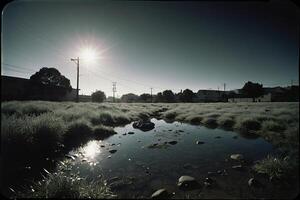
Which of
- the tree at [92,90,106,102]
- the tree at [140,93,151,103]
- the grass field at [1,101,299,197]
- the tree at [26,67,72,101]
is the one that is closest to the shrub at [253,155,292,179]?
the grass field at [1,101,299,197]

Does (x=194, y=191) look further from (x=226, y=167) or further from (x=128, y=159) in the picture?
(x=128, y=159)

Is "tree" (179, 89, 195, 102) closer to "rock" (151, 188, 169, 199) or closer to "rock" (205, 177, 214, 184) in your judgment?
"rock" (205, 177, 214, 184)

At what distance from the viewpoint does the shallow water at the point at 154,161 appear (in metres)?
4.14

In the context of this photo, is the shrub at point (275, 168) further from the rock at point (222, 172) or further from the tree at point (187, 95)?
the tree at point (187, 95)

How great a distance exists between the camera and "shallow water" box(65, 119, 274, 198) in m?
4.14

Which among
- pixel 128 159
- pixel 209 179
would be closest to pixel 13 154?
pixel 128 159

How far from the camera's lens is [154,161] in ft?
18.6

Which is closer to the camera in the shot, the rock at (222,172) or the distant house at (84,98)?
the rock at (222,172)

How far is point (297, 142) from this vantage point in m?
3.01

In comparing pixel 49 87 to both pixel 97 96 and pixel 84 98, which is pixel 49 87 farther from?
pixel 97 96

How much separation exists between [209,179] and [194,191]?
2.49 feet

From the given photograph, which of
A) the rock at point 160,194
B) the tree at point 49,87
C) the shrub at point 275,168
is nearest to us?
the rock at point 160,194

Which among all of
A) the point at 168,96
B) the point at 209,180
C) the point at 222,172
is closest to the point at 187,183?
the point at 209,180

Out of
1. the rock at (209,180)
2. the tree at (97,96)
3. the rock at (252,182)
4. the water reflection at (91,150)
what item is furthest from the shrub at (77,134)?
the tree at (97,96)
